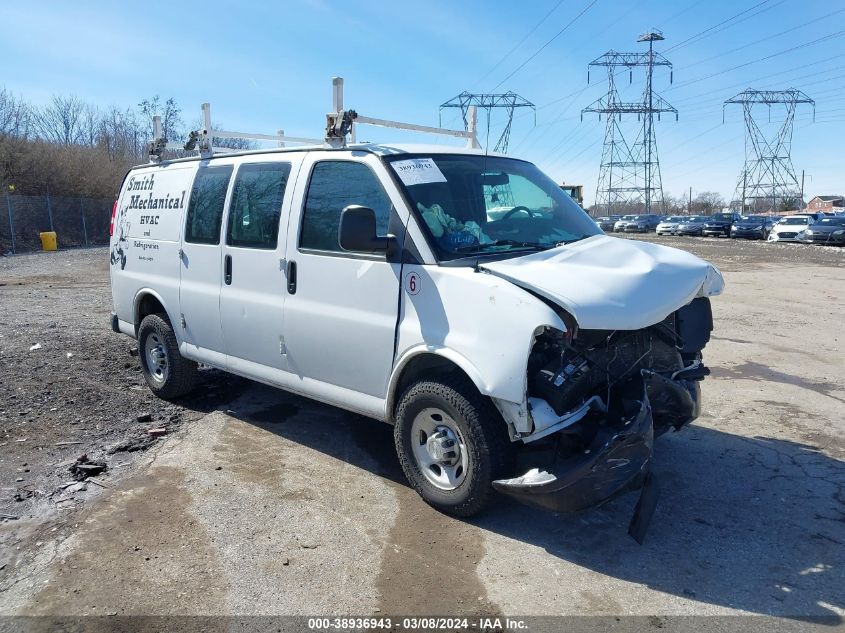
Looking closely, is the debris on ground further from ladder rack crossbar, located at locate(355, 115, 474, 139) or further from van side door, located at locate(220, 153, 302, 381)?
ladder rack crossbar, located at locate(355, 115, 474, 139)

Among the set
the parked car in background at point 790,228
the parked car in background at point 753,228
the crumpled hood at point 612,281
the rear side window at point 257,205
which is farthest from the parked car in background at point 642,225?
the crumpled hood at point 612,281

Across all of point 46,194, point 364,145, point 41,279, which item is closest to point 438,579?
point 364,145

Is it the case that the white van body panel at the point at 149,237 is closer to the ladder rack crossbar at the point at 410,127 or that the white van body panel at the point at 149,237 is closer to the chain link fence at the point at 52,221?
the ladder rack crossbar at the point at 410,127

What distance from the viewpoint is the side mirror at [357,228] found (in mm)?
3883

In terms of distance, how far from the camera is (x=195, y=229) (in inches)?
222

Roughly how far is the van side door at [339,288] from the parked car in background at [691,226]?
44497 mm

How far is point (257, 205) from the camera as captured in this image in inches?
200

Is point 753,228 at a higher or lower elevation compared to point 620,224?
lower

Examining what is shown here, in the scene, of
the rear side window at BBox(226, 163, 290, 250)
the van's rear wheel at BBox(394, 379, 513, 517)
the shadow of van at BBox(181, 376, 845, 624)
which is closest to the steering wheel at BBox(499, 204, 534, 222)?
the van's rear wheel at BBox(394, 379, 513, 517)

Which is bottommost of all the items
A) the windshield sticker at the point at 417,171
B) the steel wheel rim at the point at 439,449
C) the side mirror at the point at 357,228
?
the steel wheel rim at the point at 439,449

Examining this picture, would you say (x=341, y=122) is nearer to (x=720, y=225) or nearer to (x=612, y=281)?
(x=612, y=281)

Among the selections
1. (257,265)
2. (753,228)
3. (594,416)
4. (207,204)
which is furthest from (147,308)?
(753,228)

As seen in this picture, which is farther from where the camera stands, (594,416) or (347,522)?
(347,522)

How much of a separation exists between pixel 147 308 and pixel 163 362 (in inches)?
24.7
